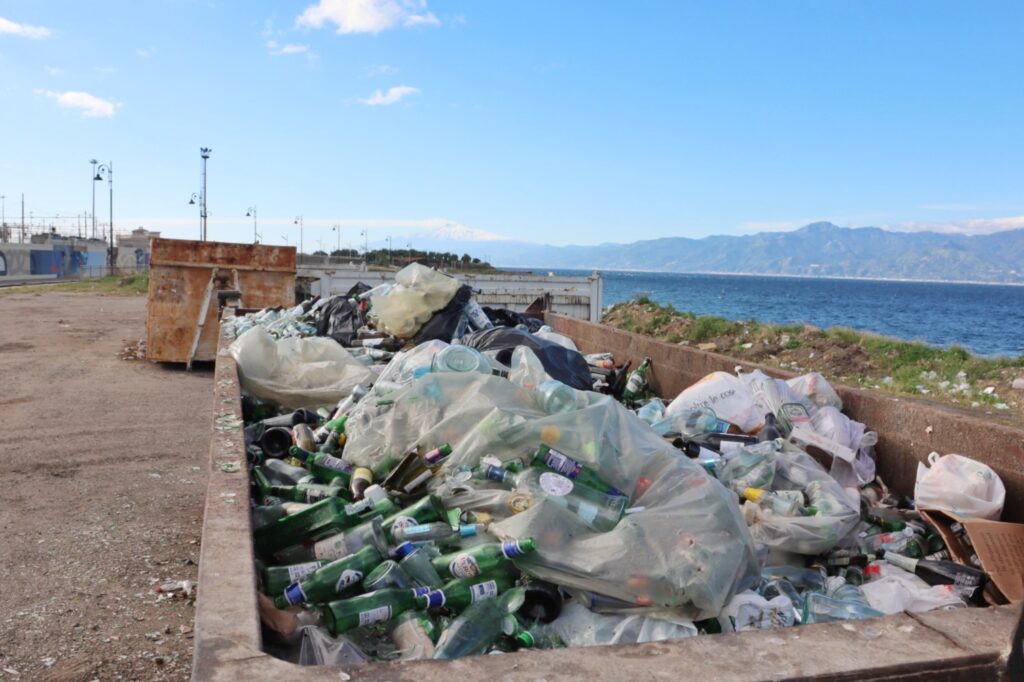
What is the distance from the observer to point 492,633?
218cm

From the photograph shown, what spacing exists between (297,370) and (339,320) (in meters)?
1.97

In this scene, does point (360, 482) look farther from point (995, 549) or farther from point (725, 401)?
point (995, 549)

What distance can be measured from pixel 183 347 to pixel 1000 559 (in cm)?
987

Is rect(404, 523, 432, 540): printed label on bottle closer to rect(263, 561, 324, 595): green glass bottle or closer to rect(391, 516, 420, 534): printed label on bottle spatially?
rect(391, 516, 420, 534): printed label on bottle

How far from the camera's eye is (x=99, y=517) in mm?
4887

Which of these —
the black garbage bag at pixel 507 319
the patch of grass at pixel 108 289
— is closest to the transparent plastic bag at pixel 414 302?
the black garbage bag at pixel 507 319

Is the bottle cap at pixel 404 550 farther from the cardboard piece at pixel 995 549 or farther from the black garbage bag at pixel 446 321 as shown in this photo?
the black garbage bag at pixel 446 321

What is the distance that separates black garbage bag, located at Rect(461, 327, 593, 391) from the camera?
5.03 m

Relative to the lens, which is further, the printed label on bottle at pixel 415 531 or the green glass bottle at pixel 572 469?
the green glass bottle at pixel 572 469

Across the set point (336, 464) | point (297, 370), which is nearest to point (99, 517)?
point (297, 370)

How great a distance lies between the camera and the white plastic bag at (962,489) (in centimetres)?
323

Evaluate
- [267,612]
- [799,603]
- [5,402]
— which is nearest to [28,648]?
[267,612]

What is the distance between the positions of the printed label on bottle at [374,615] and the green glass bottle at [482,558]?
24 centimetres

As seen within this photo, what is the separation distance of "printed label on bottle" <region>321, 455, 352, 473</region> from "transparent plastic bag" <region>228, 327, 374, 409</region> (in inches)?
67.6
